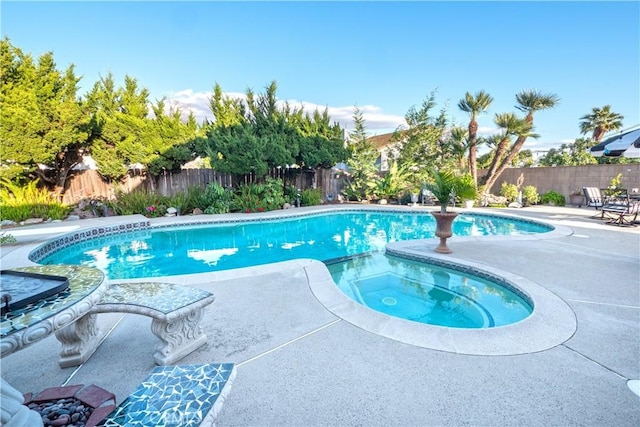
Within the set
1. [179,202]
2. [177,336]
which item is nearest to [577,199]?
[177,336]

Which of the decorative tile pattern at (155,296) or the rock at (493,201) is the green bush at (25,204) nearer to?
the decorative tile pattern at (155,296)

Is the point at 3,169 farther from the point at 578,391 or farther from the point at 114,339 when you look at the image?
the point at 578,391

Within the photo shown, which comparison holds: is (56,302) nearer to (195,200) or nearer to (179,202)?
(179,202)

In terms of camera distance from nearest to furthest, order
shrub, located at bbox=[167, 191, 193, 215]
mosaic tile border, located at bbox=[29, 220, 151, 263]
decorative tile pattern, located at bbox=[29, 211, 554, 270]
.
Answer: mosaic tile border, located at bbox=[29, 220, 151, 263]
decorative tile pattern, located at bbox=[29, 211, 554, 270]
shrub, located at bbox=[167, 191, 193, 215]

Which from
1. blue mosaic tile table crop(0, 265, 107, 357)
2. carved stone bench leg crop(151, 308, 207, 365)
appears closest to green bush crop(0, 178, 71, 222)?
carved stone bench leg crop(151, 308, 207, 365)

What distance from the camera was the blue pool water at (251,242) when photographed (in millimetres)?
6188

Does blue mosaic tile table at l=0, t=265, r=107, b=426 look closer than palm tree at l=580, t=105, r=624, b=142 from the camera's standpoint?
Yes

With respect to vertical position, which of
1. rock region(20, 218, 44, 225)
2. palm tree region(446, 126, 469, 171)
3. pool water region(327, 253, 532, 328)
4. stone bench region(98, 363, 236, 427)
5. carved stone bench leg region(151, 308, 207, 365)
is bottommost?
pool water region(327, 253, 532, 328)

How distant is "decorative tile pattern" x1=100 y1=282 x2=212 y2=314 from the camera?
220 cm

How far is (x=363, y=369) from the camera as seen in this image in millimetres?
2197

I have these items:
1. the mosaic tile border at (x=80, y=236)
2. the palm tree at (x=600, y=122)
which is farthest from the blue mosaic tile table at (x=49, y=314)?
the palm tree at (x=600, y=122)

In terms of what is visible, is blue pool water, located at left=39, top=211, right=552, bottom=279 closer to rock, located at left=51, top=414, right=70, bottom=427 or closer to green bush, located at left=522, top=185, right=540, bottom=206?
green bush, located at left=522, top=185, right=540, bottom=206

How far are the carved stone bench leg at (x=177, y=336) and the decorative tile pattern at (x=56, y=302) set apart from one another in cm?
59

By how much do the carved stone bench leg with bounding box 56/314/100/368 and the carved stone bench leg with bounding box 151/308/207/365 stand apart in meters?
0.59
